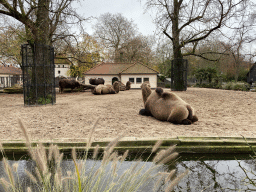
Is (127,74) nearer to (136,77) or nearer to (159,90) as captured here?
(136,77)

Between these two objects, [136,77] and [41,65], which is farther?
[136,77]

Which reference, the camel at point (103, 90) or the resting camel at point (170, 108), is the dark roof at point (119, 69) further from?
the resting camel at point (170, 108)

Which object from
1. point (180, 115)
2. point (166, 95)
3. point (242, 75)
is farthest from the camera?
point (242, 75)

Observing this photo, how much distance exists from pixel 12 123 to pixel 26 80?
15.5ft

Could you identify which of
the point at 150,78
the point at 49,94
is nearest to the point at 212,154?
the point at 49,94

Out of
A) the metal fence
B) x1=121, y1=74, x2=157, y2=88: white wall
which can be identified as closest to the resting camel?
the metal fence

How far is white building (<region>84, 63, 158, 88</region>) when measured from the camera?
94.0 feet

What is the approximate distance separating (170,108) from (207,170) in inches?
110

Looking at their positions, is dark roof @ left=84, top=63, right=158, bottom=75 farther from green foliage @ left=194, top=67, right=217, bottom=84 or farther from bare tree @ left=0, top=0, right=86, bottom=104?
bare tree @ left=0, top=0, right=86, bottom=104

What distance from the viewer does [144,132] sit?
4520mm

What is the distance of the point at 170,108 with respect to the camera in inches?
216

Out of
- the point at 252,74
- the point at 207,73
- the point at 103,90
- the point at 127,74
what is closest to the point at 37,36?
the point at 103,90

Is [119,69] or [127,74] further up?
[119,69]

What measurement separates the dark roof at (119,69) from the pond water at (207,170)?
25.5 m
